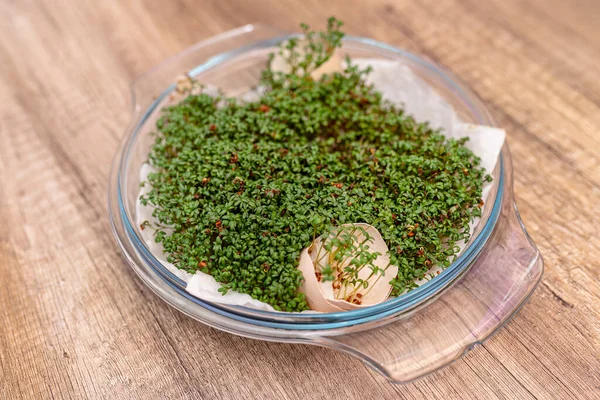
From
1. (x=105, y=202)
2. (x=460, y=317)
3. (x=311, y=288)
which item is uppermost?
(x=460, y=317)

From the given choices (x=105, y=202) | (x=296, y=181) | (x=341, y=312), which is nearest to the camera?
(x=341, y=312)

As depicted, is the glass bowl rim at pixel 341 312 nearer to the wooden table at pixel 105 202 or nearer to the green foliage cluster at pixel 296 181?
the green foliage cluster at pixel 296 181

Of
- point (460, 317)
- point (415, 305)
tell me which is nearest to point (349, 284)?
point (415, 305)

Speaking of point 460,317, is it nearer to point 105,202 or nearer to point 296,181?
point 296,181

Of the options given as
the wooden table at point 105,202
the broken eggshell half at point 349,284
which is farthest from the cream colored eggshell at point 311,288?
the wooden table at point 105,202

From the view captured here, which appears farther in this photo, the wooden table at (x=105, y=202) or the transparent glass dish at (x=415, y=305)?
the wooden table at (x=105, y=202)

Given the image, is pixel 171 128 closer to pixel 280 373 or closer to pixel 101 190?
pixel 101 190

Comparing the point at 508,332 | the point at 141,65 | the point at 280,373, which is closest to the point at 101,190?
the point at 141,65
